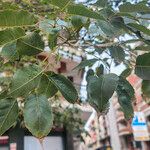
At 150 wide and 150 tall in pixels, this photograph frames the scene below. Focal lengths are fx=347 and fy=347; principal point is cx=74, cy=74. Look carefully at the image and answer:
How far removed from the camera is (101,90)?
0.87m

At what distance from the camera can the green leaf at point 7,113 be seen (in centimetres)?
86

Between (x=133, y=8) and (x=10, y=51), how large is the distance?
0.34 m

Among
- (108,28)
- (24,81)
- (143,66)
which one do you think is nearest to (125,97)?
(143,66)

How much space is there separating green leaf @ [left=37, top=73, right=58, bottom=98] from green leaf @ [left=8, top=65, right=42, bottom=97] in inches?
1.0

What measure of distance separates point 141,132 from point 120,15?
7141 millimetres

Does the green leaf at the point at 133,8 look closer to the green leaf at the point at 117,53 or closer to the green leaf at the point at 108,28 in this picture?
the green leaf at the point at 108,28

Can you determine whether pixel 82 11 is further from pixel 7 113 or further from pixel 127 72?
pixel 127 72

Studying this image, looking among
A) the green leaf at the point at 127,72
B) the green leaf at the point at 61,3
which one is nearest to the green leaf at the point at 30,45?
the green leaf at the point at 61,3

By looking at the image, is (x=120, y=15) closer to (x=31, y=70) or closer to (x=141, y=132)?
(x=31, y=70)

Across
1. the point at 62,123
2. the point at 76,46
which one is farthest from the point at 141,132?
the point at 76,46

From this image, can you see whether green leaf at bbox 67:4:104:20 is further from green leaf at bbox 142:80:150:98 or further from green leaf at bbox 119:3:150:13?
green leaf at bbox 142:80:150:98

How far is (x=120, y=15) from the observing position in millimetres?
933

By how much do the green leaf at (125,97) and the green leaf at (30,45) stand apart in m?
0.26

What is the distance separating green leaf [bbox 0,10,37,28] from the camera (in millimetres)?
795
